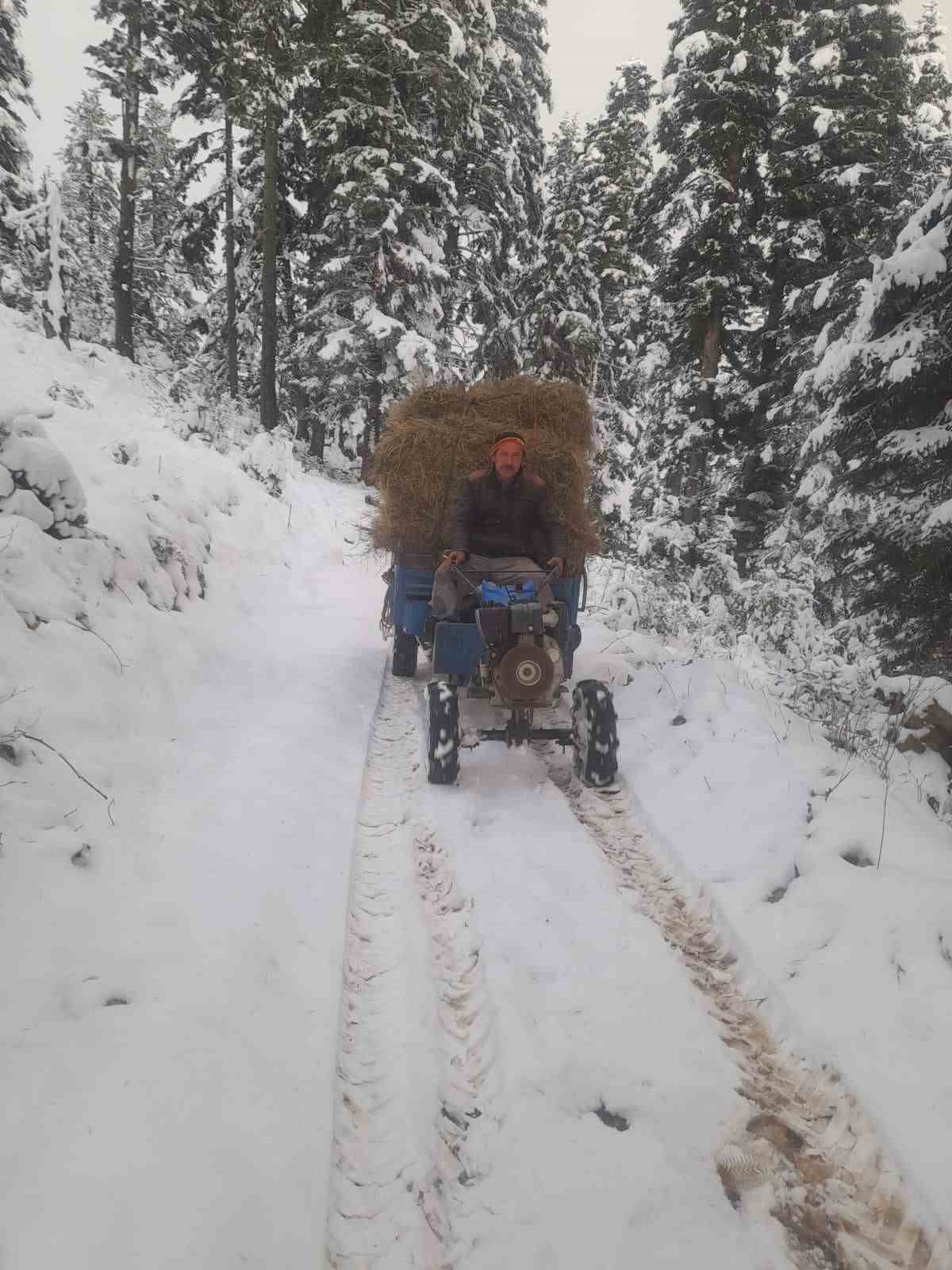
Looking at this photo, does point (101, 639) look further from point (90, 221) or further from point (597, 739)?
point (90, 221)

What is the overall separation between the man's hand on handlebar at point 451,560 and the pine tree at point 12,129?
1621cm

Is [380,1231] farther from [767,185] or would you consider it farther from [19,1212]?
[767,185]

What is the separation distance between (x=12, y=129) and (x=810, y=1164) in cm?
2303

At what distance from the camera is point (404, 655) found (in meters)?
6.32

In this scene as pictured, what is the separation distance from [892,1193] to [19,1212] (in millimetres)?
2285

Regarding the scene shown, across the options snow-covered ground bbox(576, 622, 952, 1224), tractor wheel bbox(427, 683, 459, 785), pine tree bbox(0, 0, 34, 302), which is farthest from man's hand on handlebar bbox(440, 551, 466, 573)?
pine tree bbox(0, 0, 34, 302)

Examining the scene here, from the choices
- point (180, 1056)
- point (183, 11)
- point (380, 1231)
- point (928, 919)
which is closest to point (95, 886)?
point (180, 1056)

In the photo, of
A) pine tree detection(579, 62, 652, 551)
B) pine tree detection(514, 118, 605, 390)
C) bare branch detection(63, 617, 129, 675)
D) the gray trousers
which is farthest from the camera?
pine tree detection(579, 62, 652, 551)

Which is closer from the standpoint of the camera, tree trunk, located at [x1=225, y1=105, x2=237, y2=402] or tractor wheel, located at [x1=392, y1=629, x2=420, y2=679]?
tractor wheel, located at [x1=392, y1=629, x2=420, y2=679]

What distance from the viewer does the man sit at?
5.12 m

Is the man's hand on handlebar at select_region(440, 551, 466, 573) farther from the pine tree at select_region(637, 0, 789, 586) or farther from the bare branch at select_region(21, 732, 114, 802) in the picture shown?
the pine tree at select_region(637, 0, 789, 586)

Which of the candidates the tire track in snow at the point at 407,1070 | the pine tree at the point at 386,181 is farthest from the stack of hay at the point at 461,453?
the pine tree at the point at 386,181

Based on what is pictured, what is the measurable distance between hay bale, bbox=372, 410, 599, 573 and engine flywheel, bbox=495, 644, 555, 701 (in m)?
1.69

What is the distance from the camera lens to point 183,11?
14.3 metres
